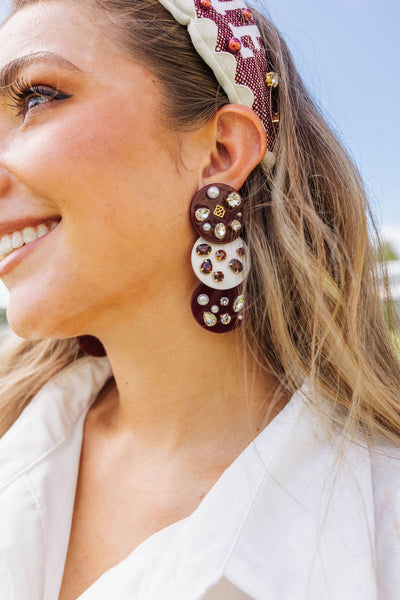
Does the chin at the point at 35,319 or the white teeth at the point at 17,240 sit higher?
the white teeth at the point at 17,240

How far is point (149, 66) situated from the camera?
1540 millimetres

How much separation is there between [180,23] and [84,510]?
5.28 feet

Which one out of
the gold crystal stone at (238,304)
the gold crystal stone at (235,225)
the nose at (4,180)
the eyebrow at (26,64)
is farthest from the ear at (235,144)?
the nose at (4,180)

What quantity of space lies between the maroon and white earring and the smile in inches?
16.7

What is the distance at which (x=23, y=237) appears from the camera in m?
1.54

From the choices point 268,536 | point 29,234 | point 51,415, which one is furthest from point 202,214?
point 51,415

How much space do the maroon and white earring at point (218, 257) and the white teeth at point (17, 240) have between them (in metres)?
0.52

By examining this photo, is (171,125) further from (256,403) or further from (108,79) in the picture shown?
(256,403)

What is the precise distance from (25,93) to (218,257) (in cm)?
73

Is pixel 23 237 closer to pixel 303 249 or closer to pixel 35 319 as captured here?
pixel 35 319

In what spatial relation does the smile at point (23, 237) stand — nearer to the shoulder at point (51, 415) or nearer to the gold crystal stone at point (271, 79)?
the shoulder at point (51, 415)

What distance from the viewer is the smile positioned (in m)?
1.51

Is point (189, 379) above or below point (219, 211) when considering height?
below

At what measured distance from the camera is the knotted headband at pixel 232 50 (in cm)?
159
